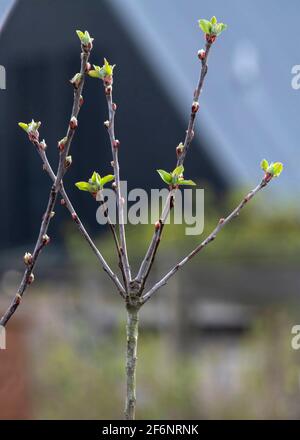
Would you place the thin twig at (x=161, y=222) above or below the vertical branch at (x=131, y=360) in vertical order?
above

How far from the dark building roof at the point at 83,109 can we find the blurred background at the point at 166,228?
14 mm

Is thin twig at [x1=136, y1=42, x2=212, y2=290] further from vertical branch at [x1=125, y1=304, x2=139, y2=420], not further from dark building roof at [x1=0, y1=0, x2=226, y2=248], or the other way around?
dark building roof at [x1=0, y1=0, x2=226, y2=248]

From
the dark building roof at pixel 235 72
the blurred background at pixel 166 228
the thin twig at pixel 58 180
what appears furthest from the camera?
the dark building roof at pixel 235 72

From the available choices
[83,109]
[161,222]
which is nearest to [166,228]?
[83,109]

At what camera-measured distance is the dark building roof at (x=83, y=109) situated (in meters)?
7.69

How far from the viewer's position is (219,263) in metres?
4.91

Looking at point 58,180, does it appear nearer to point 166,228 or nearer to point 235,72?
point 166,228

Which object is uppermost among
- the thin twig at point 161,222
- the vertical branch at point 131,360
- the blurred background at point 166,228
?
the blurred background at point 166,228

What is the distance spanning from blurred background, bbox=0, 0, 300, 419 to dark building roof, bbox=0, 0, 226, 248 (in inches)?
0.6

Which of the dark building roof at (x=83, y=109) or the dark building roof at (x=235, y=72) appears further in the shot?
the dark building roof at (x=83, y=109)

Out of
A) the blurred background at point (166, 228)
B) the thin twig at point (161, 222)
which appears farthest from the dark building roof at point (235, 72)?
the thin twig at point (161, 222)

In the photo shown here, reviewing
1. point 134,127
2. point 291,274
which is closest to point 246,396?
point 291,274

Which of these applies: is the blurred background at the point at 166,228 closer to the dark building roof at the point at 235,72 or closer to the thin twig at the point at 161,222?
the dark building roof at the point at 235,72

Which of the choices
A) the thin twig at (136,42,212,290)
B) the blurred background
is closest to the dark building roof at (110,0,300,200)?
the blurred background
